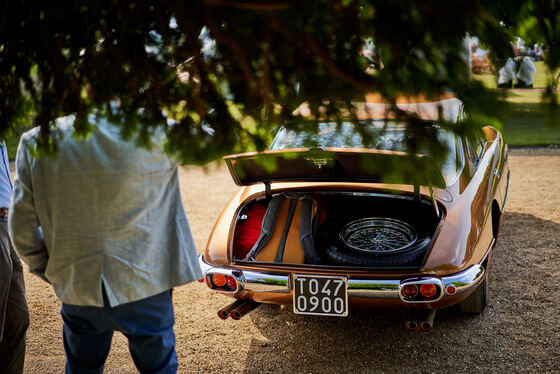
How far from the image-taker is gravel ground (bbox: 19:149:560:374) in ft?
11.7

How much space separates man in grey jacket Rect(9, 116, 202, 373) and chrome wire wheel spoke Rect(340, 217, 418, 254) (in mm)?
1819

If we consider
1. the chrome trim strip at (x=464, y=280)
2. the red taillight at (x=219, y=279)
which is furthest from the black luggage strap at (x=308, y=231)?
the chrome trim strip at (x=464, y=280)

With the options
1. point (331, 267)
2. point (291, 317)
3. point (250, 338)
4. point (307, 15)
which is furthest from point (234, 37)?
point (291, 317)

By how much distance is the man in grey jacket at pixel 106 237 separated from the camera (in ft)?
7.86

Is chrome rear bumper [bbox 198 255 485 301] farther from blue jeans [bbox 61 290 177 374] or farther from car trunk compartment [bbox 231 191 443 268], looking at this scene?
blue jeans [bbox 61 290 177 374]

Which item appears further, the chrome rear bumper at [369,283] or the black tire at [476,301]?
the black tire at [476,301]

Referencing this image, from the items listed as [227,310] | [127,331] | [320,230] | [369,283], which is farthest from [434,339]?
[127,331]

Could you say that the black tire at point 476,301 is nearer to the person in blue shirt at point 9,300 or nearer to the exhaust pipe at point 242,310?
the exhaust pipe at point 242,310

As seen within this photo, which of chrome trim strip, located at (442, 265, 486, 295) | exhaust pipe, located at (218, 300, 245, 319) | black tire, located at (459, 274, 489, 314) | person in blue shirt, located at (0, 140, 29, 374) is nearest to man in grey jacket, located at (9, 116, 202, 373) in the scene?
person in blue shirt, located at (0, 140, 29, 374)

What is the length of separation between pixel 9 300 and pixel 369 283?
7.01ft

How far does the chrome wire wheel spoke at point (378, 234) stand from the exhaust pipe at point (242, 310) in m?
0.84

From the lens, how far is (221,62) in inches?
64.8

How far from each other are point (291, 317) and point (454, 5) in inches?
139

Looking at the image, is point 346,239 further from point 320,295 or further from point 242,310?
point 242,310
